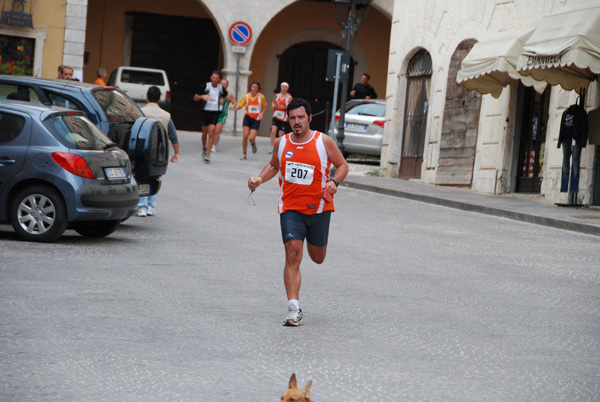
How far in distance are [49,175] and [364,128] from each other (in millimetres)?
17769

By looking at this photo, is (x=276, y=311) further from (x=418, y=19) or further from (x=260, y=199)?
(x=418, y=19)

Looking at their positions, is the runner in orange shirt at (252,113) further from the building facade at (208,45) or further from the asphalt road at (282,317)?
the asphalt road at (282,317)

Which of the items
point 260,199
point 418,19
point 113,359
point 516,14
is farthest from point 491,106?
point 113,359

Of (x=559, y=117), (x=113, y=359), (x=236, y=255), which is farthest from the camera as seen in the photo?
(x=559, y=117)

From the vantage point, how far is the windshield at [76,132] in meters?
10.9

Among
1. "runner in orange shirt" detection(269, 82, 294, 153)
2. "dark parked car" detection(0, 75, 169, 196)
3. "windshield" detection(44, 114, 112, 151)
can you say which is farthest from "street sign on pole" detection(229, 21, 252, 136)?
"windshield" detection(44, 114, 112, 151)

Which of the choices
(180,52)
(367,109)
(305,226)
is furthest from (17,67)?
(305,226)

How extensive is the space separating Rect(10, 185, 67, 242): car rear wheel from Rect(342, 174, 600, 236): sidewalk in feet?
25.7

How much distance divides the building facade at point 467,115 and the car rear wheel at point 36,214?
10755mm

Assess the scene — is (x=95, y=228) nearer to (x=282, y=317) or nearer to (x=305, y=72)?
(x=282, y=317)

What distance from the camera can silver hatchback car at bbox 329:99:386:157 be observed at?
27.8 metres

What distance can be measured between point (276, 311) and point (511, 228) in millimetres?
8186

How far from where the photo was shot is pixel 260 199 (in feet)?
56.8

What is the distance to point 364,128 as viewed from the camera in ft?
91.6
